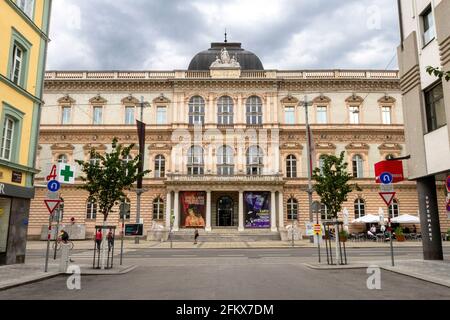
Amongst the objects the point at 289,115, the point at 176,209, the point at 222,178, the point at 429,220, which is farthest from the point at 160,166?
the point at 429,220

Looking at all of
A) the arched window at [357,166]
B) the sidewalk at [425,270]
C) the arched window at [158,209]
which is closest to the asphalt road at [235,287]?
the sidewalk at [425,270]

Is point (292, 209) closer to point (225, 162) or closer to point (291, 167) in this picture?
point (291, 167)

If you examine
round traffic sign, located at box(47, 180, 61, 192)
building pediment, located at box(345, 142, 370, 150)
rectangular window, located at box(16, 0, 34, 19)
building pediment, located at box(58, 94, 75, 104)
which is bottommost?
round traffic sign, located at box(47, 180, 61, 192)

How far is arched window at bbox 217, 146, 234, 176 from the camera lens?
43.7 meters

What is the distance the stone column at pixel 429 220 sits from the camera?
56.5 feet

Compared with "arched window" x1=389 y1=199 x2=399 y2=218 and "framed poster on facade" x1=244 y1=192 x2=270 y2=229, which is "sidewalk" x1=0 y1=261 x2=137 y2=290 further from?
"arched window" x1=389 y1=199 x2=399 y2=218

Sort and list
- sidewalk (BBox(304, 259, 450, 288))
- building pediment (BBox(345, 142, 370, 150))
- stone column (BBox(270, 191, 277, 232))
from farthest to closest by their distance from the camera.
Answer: building pediment (BBox(345, 142, 370, 150)) → stone column (BBox(270, 191, 277, 232)) → sidewalk (BBox(304, 259, 450, 288))

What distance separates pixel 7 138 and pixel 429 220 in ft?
64.5

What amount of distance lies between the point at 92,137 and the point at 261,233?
74.7 ft

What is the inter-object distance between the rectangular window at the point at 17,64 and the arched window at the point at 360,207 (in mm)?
36381

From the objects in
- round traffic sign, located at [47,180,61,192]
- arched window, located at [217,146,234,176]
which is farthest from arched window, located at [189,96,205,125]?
round traffic sign, located at [47,180,61,192]

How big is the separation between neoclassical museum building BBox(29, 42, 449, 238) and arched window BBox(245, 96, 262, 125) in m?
0.12

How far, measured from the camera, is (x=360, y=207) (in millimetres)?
42812
